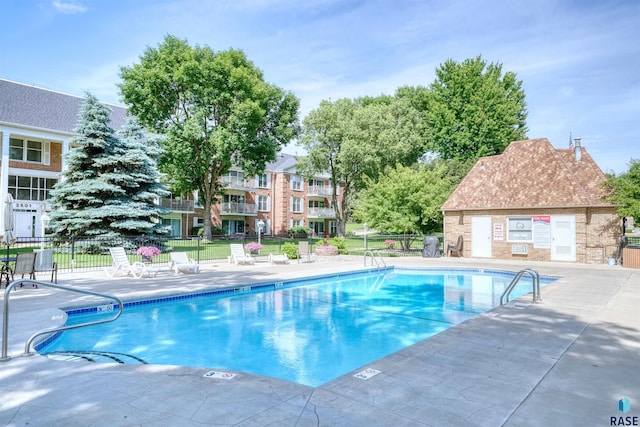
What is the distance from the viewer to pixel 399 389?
423cm

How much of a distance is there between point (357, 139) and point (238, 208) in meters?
13.9

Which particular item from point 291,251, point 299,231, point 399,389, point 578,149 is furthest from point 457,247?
point 299,231

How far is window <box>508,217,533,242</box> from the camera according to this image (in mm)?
20656

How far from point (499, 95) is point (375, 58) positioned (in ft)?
77.3

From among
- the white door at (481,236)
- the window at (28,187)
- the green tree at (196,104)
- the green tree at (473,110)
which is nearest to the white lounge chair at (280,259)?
the white door at (481,236)

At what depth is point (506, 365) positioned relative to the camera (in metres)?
5.02

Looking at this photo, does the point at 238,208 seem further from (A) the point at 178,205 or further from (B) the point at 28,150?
(B) the point at 28,150

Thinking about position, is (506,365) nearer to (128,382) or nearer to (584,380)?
(584,380)

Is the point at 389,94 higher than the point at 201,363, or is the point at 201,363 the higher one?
the point at 389,94

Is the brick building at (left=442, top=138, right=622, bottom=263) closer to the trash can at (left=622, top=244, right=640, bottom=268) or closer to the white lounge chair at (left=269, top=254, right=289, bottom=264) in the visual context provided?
the trash can at (left=622, top=244, right=640, bottom=268)

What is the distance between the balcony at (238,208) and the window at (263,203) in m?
1.33

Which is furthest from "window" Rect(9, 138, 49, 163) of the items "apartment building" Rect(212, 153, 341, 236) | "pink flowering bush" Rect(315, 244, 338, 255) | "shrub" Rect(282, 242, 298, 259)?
"pink flowering bush" Rect(315, 244, 338, 255)

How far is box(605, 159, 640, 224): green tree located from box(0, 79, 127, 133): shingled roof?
3198 cm

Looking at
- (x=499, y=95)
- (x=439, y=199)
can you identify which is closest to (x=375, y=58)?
(x=439, y=199)
